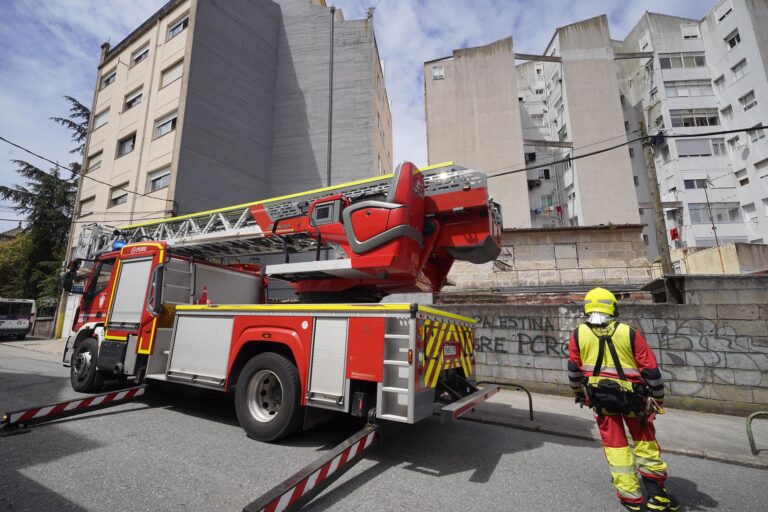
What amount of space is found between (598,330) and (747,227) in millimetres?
40850

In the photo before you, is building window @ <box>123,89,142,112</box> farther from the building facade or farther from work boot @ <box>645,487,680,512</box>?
work boot @ <box>645,487,680,512</box>

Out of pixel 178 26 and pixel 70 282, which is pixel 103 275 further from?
pixel 178 26

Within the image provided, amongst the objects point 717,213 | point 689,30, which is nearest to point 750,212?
point 717,213

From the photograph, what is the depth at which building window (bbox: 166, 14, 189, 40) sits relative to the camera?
20.0m

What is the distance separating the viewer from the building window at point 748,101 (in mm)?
31609

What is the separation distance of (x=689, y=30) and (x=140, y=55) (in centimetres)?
4919

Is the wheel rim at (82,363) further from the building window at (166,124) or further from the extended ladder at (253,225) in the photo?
the building window at (166,124)

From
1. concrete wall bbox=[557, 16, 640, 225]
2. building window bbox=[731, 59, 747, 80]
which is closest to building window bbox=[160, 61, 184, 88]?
concrete wall bbox=[557, 16, 640, 225]

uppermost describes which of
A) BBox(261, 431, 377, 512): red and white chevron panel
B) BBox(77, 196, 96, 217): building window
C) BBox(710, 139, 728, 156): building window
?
BBox(710, 139, 728, 156): building window

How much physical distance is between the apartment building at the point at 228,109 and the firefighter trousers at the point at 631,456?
18.2 metres

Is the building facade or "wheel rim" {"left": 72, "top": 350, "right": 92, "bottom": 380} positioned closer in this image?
"wheel rim" {"left": 72, "top": 350, "right": 92, "bottom": 380}

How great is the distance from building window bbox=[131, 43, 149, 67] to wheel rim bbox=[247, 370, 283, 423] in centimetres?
2538

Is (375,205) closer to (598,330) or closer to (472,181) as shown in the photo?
(472,181)

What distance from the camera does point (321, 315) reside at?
407 centimetres
